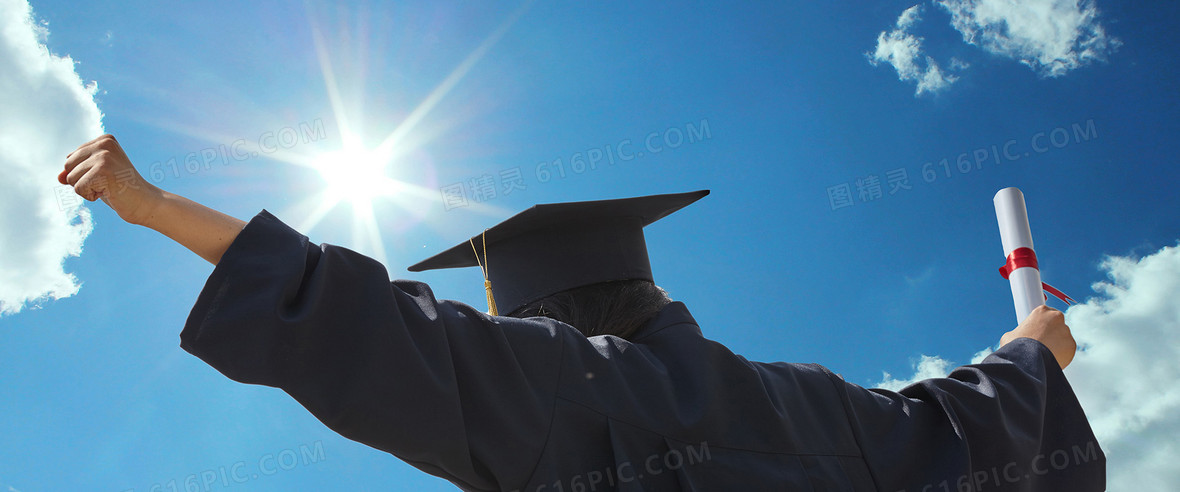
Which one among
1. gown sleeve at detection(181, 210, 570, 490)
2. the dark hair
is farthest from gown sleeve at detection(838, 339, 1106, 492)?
gown sleeve at detection(181, 210, 570, 490)

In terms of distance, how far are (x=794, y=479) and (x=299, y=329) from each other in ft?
4.48

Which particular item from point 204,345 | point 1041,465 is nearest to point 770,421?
point 1041,465

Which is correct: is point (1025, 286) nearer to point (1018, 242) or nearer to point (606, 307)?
point (1018, 242)

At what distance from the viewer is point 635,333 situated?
2.41 meters

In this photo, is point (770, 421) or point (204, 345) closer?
point (204, 345)

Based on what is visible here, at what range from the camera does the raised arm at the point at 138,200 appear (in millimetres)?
1611

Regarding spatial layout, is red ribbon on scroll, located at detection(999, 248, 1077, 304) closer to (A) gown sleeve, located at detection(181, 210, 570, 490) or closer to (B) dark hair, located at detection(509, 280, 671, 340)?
(B) dark hair, located at detection(509, 280, 671, 340)

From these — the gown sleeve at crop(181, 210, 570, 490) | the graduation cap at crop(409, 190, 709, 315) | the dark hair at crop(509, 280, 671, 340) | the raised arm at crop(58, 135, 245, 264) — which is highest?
the graduation cap at crop(409, 190, 709, 315)

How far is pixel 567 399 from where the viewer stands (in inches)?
78.4

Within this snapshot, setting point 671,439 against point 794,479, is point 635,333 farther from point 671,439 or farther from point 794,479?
point 794,479

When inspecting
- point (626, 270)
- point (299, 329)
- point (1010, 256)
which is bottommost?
point (299, 329)

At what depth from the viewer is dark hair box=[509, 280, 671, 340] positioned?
242 centimetres

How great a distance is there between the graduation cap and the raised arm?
110 cm

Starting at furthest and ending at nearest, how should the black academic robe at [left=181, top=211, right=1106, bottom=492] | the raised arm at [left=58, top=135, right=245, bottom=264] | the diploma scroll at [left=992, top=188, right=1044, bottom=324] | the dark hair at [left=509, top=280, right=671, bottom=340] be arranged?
the diploma scroll at [left=992, top=188, right=1044, bottom=324], the dark hair at [left=509, top=280, right=671, bottom=340], the black academic robe at [left=181, top=211, right=1106, bottom=492], the raised arm at [left=58, top=135, right=245, bottom=264]
